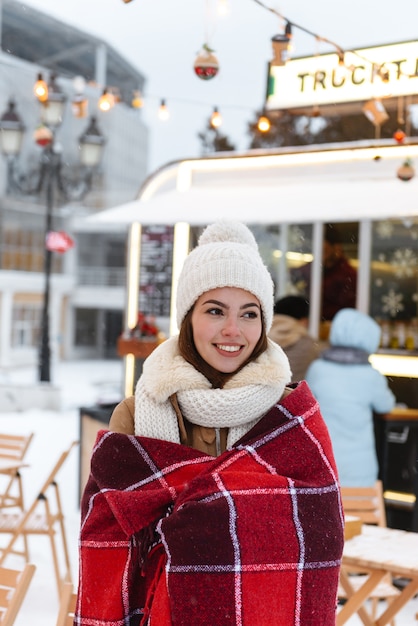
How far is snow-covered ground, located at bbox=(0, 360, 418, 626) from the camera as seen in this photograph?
4766mm

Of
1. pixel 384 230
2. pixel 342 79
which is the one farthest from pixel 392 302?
pixel 342 79

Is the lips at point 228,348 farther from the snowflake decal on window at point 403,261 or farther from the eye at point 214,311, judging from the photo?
the snowflake decal on window at point 403,261

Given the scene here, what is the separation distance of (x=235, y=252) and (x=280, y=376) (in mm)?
289

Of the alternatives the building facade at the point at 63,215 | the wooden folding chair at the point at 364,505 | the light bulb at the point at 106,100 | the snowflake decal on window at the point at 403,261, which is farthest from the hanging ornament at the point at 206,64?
the building facade at the point at 63,215

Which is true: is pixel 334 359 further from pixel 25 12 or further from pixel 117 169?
pixel 117 169

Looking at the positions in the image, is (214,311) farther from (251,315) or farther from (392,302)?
(392,302)

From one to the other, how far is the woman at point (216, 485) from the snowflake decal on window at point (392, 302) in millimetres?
6560

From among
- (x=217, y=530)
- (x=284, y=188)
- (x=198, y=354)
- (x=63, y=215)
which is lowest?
(x=217, y=530)

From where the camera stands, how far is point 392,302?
8320 mm

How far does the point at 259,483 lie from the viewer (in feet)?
5.44

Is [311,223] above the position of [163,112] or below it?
below

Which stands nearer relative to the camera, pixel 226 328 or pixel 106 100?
pixel 226 328

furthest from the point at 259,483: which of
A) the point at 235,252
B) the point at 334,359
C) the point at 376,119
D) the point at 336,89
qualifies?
the point at 336,89

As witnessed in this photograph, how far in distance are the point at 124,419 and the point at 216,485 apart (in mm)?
314
